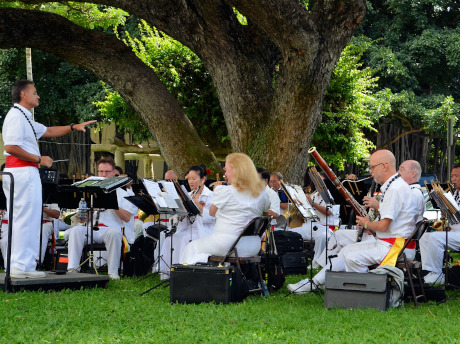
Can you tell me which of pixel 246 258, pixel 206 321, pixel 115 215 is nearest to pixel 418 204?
pixel 246 258

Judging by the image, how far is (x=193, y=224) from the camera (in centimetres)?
1048

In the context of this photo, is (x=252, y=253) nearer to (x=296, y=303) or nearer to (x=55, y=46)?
(x=296, y=303)

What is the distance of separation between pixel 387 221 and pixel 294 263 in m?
3.76

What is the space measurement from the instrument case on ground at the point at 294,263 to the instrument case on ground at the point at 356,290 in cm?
343

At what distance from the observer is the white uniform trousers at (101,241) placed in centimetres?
1025

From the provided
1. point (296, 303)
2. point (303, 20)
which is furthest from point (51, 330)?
point (303, 20)

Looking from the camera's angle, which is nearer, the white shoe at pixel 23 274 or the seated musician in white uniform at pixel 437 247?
the white shoe at pixel 23 274

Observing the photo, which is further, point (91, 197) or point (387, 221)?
point (91, 197)

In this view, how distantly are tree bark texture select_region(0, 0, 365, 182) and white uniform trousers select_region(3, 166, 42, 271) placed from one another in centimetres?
494

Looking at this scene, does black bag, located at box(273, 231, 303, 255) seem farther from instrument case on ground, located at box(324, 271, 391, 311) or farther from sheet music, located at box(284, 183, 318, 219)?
instrument case on ground, located at box(324, 271, 391, 311)

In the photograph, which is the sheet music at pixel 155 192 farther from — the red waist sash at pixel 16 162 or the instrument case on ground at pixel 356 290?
the instrument case on ground at pixel 356 290

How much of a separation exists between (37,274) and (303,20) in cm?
598

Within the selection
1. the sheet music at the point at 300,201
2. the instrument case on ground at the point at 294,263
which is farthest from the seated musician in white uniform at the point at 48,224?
the sheet music at the point at 300,201

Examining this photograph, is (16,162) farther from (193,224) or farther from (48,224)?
(48,224)
